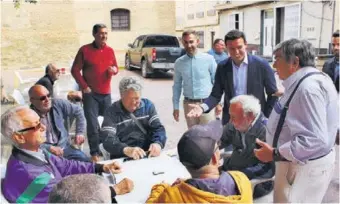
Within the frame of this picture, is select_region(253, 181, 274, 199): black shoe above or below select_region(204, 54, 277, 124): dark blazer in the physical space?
below

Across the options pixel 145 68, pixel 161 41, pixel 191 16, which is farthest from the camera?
pixel 191 16

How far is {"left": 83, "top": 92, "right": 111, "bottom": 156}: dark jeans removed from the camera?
15.9ft

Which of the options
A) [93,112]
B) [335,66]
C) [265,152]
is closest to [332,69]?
[335,66]

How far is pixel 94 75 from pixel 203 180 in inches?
134

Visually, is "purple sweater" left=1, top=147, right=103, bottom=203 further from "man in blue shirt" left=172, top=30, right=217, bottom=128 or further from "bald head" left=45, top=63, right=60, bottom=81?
Answer: "bald head" left=45, top=63, right=60, bottom=81

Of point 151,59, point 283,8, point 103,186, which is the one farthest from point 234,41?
point 283,8

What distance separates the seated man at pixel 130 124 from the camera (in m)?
3.21

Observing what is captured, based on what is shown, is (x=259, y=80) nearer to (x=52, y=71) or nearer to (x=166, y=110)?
(x=52, y=71)

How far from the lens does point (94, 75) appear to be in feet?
16.0

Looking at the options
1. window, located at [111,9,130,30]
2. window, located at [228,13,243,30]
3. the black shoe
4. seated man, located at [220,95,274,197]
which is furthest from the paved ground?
window, located at [228,13,243,30]

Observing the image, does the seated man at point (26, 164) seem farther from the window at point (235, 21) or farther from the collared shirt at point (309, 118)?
the window at point (235, 21)

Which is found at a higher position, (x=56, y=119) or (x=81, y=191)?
(x=81, y=191)

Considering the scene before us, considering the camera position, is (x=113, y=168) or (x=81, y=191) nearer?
(x=81, y=191)

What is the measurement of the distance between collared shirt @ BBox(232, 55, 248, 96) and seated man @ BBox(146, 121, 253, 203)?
176 cm
